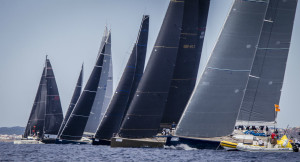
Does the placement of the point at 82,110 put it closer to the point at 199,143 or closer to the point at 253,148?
the point at 199,143

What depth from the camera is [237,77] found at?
145 feet

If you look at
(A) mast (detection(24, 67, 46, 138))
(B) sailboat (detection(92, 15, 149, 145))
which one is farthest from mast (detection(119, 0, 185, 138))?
(A) mast (detection(24, 67, 46, 138))

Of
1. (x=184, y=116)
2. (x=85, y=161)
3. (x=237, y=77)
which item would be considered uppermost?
(x=237, y=77)

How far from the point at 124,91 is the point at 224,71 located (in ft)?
47.5

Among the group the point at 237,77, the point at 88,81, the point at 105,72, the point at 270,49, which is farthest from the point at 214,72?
the point at 105,72

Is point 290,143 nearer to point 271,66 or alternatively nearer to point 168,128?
point 271,66

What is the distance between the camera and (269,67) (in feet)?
163

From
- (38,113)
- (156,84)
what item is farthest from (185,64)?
(38,113)

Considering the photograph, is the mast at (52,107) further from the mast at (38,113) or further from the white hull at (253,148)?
the white hull at (253,148)

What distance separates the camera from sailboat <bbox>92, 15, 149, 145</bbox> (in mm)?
55750

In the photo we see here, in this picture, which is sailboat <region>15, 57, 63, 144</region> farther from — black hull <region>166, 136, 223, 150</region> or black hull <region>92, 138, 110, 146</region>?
black hull <region>166, 136, 223, 150</region>

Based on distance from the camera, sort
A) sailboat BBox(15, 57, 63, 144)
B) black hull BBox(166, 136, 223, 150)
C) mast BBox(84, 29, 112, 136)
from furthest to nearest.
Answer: sailboat BBox(15, 57, 63, 144) < mast BBox(84, 29, 112, 136) < black hull BBox(166, 136, 223, 150)

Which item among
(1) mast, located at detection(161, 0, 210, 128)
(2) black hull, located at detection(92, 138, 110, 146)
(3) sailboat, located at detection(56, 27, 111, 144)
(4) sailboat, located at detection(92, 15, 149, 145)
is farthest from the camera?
(3) sailboat, located at detection(56, 27, 111, 144)

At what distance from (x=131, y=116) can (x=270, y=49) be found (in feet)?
42.5
